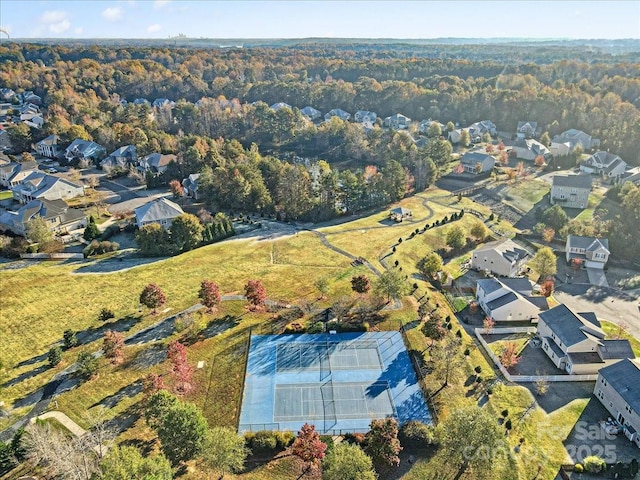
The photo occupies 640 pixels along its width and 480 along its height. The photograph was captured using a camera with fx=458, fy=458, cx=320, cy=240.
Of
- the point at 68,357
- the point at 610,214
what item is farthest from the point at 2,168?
the point at 610,214

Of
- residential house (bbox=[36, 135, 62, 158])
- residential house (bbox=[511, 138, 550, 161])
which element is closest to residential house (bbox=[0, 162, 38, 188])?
residential house (bbox=[36, 135, 62, 158])

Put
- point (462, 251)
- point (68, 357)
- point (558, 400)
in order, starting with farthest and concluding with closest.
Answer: point (462, 251) → point (68, 357) → point (558, 400)

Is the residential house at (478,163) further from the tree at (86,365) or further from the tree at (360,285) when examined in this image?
the tree at (86,365)

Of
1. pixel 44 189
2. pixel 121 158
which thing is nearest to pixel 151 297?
pixel 44 189

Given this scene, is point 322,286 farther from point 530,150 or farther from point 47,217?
point 530,150

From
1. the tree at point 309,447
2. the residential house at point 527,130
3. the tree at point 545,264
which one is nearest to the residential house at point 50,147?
the tree at point 309,447

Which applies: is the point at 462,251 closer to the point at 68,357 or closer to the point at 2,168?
the point at 68,357
